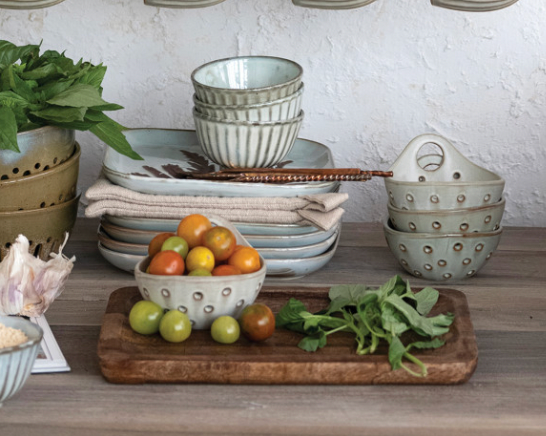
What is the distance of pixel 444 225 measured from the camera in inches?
47.1

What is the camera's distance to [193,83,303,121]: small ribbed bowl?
3.98ft

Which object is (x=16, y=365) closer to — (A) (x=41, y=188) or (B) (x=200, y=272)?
(B) (x=200, y=272)

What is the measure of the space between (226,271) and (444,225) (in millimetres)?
370

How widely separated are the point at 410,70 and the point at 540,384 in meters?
0.69

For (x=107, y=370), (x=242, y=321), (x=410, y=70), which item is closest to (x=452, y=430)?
(x=242, y=321)

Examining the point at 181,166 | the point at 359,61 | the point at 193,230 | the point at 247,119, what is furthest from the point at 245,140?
the point at 359,61

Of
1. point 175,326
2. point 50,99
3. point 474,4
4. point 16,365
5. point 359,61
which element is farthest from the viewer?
point 359,61

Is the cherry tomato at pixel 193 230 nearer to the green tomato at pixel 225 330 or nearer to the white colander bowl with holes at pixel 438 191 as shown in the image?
the green tomato at pixel 225 330

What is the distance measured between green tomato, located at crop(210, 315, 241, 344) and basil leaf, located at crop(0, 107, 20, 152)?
1.18 ft

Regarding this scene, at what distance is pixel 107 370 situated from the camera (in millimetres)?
941

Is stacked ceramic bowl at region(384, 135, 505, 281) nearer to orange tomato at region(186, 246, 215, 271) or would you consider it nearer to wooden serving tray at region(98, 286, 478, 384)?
wooden serving tray at region(98, 286, 478, 384)

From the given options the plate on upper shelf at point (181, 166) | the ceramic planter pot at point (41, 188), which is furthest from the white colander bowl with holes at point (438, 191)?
the ceramic planter pot at point (41, 188)

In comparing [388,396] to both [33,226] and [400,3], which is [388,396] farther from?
[400,3]

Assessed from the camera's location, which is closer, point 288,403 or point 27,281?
point 288,403
